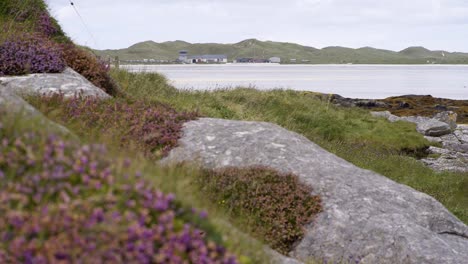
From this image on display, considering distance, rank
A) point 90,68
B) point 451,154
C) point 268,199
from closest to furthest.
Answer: point 268,199, point 90,68, point 451,154

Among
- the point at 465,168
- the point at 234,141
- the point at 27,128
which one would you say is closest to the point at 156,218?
the point at 27,128

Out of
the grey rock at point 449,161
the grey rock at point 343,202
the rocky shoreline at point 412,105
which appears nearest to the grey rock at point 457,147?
the grey rock at point 449,161

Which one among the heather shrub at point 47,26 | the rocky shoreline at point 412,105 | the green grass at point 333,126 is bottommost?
the rocky shoreline at point 412,105

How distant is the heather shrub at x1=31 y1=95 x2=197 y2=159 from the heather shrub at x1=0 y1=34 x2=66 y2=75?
302 centimetres

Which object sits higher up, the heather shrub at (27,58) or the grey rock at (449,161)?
the heather shrub at (27,58)

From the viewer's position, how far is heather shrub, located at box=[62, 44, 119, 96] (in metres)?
15.0

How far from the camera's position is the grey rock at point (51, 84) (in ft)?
37.4

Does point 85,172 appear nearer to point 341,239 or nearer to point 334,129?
point 341,239

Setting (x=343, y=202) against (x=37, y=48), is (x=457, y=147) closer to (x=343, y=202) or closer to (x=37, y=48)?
(x=343, y=202)

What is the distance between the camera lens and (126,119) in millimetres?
10141

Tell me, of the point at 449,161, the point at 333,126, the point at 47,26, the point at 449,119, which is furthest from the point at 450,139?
the point at 47,26

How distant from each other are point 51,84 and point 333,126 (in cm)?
1973

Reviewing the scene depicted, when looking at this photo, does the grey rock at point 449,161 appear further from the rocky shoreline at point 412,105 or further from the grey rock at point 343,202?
the rocky shoreline at point 412,105

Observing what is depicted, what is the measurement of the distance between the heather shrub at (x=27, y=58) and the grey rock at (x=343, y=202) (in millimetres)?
4725
